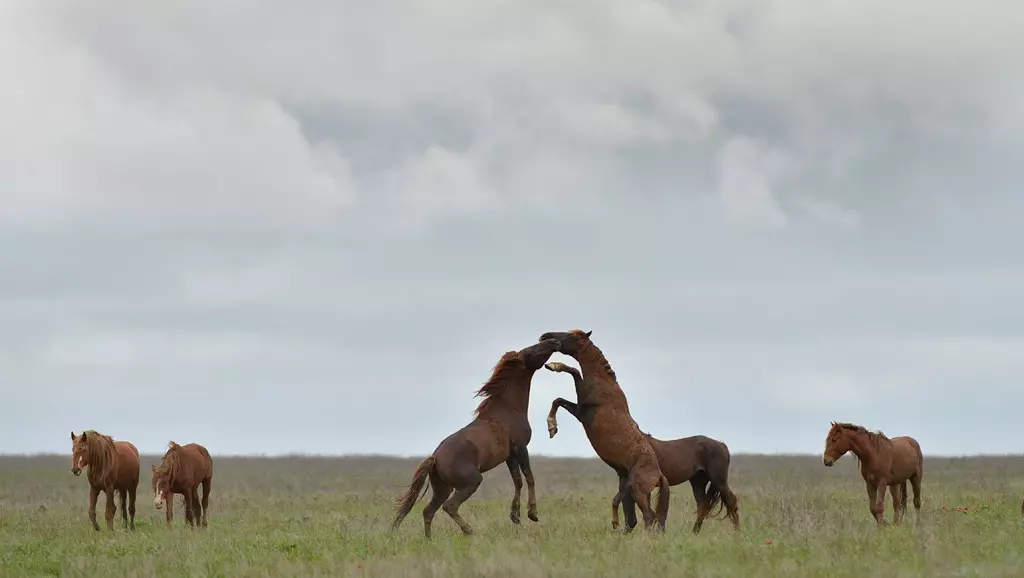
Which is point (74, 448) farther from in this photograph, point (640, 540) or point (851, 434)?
point (851, 434)

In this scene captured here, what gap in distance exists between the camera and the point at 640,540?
42.4ft

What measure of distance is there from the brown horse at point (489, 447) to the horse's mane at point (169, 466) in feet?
17.1

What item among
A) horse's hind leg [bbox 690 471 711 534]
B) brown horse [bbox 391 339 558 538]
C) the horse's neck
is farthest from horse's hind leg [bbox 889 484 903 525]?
brown horse [bbox 391 339 558 538]

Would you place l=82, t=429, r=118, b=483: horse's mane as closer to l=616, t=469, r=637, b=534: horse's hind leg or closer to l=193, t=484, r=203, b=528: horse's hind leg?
l=193, t=484, r=203, b=528: horse's hind leg

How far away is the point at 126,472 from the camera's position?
65.3 feet

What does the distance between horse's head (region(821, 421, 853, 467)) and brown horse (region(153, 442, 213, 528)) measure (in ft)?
34.6

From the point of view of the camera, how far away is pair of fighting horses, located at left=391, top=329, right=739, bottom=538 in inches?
591

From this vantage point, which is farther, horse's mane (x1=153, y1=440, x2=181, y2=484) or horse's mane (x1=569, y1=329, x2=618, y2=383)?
horse's mane (x1=153, y1=440, x2=181, y2=484)

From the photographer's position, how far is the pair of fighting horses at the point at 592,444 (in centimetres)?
1501

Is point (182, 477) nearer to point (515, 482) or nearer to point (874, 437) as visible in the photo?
point (515, 482)

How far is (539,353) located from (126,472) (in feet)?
28.3

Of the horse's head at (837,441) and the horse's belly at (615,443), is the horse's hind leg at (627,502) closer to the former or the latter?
the horse's belly at (615,443)

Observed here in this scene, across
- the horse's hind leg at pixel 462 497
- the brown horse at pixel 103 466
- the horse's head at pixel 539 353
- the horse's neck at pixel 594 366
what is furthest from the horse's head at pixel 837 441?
the brown horse at pixel 103 466

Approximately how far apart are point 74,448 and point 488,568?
1090 cm
